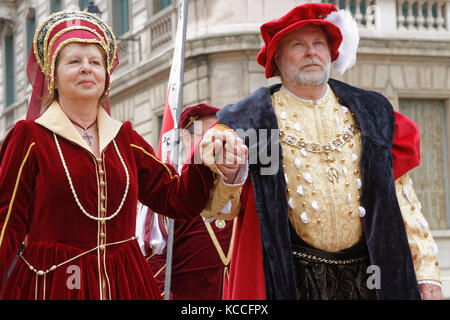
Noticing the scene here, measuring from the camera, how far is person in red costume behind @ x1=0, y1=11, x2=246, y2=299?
128 inches

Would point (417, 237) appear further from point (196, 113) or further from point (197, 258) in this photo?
point (196, 113)

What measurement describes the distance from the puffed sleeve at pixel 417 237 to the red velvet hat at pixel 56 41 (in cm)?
146

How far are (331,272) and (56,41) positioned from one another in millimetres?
1545

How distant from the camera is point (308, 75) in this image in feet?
12.8

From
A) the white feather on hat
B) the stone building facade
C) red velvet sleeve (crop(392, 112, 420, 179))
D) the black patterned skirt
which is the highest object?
the stone building facade

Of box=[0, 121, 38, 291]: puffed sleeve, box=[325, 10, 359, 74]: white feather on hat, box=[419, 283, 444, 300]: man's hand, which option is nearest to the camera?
box=[0, 121, 38, 291]: puffed sleeve

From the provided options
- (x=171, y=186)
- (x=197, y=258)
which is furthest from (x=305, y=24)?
(x=197, y=258)

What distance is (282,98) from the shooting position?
4.02 meters

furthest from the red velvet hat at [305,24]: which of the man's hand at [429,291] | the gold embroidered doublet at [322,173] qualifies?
the man's hand at [429,291]

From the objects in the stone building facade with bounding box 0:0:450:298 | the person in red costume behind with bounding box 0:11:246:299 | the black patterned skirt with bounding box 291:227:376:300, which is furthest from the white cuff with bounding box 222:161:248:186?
the stone building facade with bounding box 0:0:450:298

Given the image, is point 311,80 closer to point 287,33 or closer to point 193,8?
point 287,33
